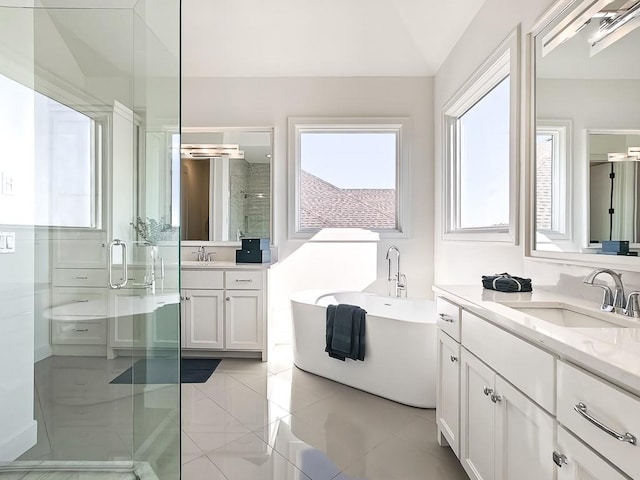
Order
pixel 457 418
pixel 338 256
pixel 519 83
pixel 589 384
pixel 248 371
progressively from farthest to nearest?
1. pixel 338 256
2. pixel 248 371
3. pixel 519 83
4. pixel 457 418
5. pixel 589 384

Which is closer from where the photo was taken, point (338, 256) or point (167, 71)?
point (167, 71)

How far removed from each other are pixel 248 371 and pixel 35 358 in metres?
1.66

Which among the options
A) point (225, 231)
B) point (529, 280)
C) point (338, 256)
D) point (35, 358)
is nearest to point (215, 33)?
point (225, 231)

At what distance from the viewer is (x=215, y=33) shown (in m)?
3.40

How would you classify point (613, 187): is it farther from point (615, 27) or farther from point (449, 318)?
point (449, 318)

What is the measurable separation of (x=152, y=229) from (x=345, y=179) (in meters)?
2.37

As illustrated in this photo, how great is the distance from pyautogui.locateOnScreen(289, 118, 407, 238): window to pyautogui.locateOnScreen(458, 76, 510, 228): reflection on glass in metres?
0.72

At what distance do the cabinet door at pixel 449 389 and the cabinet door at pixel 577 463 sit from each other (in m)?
0.77

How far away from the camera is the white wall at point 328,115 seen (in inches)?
148

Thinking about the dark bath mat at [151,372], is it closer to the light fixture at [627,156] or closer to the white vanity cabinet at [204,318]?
the white vanity cabinet at [204,318]

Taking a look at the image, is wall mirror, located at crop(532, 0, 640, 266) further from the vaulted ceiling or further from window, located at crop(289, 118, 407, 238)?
window, located at crop(289, 118, 407, 238)

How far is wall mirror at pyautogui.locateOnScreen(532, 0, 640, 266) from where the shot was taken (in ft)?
4.43

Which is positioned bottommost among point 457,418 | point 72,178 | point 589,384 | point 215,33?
point 457,418

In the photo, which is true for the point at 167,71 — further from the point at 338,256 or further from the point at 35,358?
the point at 338,256
